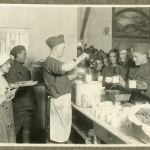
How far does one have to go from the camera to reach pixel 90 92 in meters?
1.22

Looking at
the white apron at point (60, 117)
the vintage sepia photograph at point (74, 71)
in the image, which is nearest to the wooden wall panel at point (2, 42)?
the vintage sepia photograph at point (74, 71)

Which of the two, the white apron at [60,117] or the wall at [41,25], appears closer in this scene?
the wall at [41,25]

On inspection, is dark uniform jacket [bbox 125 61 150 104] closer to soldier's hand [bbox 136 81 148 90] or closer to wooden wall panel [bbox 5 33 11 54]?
soldier's hand [bbox 136 81 148 90]

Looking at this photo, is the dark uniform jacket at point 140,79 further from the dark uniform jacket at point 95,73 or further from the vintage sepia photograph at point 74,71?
the dark uniform jacket at point 95,73

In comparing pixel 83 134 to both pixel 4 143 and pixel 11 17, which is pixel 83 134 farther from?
pixel 11 17

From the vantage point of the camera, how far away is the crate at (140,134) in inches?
30.4

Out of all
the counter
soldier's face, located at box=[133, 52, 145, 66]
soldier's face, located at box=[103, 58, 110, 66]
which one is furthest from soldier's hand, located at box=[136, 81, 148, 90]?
soldier's face, located at box=[103, 58, 110, 66]

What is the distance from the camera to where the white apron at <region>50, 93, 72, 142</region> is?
4.00 ft

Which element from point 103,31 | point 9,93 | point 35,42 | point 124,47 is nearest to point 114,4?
point 103,31

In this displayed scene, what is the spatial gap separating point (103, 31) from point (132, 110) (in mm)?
635

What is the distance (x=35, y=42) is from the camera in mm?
1374

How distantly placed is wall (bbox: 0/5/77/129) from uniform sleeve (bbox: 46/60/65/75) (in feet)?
0.33

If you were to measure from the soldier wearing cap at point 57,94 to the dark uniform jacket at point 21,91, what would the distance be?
15 cm

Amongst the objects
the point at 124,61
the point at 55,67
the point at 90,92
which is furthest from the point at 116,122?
the point at 124,61
